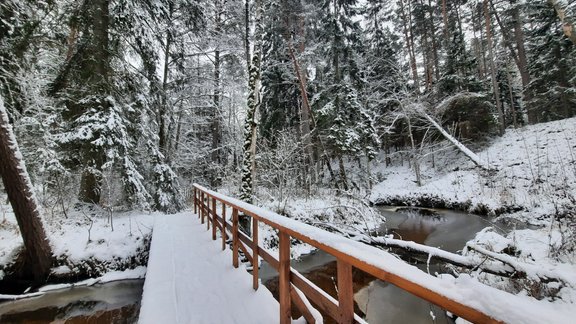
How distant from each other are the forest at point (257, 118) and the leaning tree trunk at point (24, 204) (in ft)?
0.09

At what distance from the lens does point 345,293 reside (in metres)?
1.60

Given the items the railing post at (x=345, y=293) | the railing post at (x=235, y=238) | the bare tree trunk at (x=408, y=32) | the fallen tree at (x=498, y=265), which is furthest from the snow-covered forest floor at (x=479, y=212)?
the bare tree trunk at (x=408, y=32)

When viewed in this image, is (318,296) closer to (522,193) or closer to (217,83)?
(522,193)

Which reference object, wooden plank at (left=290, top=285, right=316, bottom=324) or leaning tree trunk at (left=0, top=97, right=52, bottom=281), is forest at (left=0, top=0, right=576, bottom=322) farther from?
wooden plank at (left=290, top=285, right=316, bottom=324)

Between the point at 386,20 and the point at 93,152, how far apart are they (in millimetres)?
20504

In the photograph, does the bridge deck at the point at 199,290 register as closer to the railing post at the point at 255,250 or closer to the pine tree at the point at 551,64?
the railing post at the point at 255,250

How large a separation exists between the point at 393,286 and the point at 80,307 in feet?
19.6

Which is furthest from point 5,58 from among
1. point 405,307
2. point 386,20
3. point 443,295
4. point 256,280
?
point 386,20

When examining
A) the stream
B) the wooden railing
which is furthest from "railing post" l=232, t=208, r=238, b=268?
the stream

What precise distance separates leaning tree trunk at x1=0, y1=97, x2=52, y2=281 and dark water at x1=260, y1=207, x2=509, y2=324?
14.7 ft

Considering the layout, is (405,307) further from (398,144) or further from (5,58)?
(398,144)

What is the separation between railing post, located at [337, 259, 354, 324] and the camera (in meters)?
1.56

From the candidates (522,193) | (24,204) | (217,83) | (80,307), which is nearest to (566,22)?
(522,193)

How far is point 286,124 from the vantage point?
16953 mm
